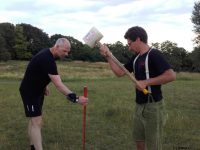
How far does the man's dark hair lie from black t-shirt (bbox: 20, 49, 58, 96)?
1.81 metres

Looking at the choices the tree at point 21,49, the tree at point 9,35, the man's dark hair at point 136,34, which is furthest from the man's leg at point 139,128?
the tree at point 9,35

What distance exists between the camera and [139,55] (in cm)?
604

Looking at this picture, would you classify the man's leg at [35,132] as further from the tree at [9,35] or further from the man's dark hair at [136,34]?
the tree at [9,35]

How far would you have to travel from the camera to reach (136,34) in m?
5.84

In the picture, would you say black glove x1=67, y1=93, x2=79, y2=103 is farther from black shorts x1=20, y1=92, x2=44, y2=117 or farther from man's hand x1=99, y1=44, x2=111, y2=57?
Result: man's hand x1=99, y1=44, x2=111, y2=57

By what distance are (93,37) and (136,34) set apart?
820 mm

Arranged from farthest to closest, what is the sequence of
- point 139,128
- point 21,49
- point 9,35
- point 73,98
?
point 9,35 < point 21,49 < point 73,98 < point 139,128

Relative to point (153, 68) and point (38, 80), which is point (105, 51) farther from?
point (38, 80)

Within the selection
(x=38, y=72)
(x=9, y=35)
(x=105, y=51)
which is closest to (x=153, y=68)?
(x=105, y=51)

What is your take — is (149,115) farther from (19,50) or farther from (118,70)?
(19,50)

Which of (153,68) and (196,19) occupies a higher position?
(196,19)

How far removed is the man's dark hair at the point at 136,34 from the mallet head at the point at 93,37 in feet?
2.06

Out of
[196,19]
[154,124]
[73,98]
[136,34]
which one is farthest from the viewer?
[196,19]

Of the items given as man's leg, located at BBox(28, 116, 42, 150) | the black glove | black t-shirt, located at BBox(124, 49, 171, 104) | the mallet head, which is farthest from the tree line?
black t-shirt, located at BBox(124, 49, 171, 104)
